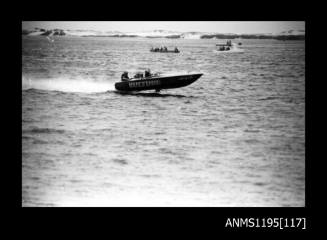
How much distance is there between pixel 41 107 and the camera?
1678 cm

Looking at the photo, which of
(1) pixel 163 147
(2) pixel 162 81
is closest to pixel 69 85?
(2) pixel 162 81

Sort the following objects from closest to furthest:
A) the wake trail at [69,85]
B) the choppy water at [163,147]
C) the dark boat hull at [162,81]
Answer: the choppy water at [163,147] < the dark boat hull at [162,81] < the wake trail at [69,85]

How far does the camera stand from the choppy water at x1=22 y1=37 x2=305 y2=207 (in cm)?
963

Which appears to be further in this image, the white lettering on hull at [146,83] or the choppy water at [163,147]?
the white lettering on hull at [146,83]

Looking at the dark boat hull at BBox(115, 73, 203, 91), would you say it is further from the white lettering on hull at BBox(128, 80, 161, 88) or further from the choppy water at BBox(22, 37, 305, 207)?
the choppy water at BBox(22, 37, 305, 207)

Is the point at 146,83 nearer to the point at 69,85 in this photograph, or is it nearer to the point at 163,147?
the point at 69,85

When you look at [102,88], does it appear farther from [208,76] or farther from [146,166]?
[146,166]

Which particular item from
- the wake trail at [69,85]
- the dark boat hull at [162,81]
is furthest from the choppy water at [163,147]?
the dark boat hull at [162,81]

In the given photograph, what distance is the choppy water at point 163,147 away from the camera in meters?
9.63

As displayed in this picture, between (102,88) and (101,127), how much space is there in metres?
6.94

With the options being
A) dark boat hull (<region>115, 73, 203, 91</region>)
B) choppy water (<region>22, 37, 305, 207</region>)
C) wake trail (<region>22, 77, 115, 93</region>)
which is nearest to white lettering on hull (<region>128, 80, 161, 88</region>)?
dark boat hull (<region>115, 73, 203, 91</region>)

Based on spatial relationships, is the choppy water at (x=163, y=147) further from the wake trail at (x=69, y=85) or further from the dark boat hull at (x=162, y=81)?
the dark boat hull at (x=162, y=81)

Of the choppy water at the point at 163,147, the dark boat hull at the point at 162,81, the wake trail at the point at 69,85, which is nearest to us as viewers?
the choppy water at the point at 163,147

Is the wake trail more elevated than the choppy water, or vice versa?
the wake trail
